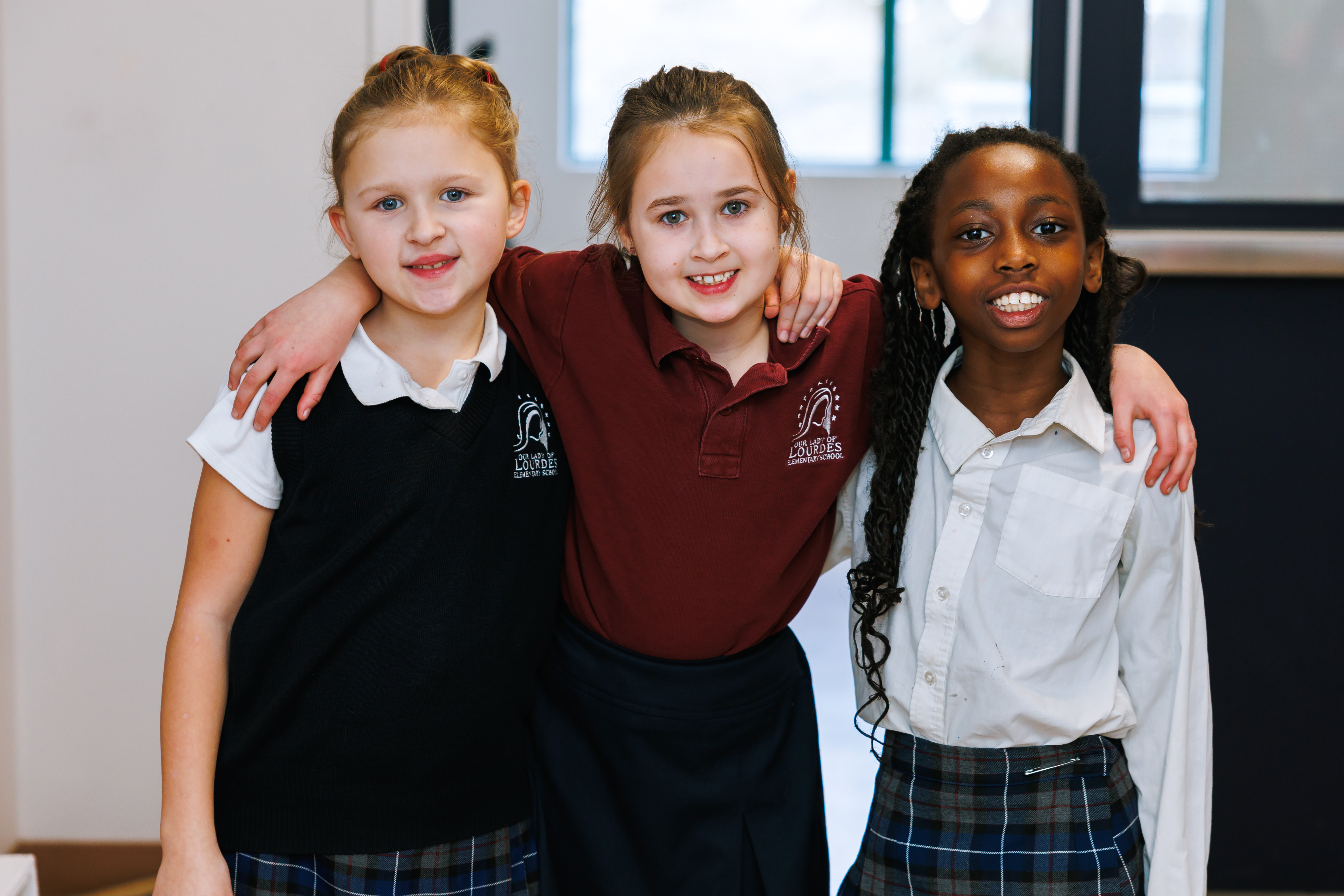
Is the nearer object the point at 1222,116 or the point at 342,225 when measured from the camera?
the point at 342,225

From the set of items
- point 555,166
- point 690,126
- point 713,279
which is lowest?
point 713,279

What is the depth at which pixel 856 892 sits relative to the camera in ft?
3.68

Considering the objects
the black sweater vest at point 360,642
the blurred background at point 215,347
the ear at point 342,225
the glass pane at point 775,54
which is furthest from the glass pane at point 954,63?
the black sweater vest at point 360,642

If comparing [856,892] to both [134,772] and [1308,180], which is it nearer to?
[134,772]

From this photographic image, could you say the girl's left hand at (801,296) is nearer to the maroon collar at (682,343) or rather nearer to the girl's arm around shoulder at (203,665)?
the maroon collar at (682,343)

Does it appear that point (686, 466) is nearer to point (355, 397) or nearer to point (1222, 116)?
point (355, 397)

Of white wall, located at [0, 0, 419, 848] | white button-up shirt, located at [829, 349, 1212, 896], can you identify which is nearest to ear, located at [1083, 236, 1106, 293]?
white button-up shirt, located at [829, 349, 1212, 896]

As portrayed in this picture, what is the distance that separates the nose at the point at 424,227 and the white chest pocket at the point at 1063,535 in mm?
629

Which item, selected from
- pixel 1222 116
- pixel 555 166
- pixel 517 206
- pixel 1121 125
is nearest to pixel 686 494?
pixel 517 206

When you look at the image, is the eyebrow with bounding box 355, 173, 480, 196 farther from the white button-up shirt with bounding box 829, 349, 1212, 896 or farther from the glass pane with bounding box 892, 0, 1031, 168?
the glass pane with bounding box 892, 0, 1031, 168

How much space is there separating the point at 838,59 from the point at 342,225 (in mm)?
5454

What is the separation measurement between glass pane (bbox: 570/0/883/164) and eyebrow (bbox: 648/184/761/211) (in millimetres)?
4986

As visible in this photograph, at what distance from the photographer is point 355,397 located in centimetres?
103

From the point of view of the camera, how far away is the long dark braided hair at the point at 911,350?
3.60ft
